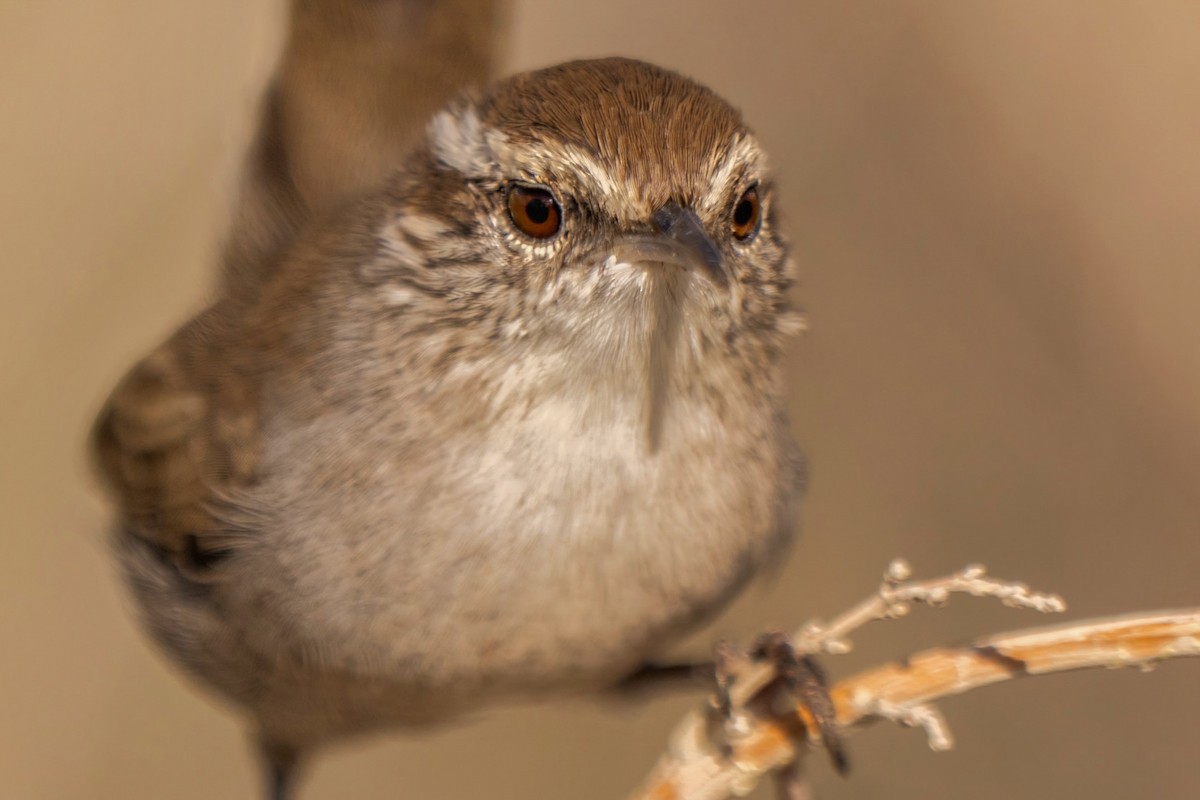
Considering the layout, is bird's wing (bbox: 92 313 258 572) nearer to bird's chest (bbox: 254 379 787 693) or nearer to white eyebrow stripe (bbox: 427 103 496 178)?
bird's chest (bbox: 254 379 787 693)

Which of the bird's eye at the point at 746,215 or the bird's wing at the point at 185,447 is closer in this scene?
the bird's eye at the point at 746,215

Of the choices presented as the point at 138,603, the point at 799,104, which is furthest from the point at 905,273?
the point at 138,603

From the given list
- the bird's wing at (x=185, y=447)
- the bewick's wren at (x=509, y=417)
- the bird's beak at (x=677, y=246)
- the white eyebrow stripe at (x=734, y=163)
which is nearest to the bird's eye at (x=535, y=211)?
the bewick's wren at (x=509, y=417)

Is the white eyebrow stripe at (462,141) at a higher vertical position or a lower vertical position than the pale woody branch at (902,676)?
higher

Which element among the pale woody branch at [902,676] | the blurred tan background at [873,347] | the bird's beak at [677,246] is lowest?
the pale woody branch at [902,676]

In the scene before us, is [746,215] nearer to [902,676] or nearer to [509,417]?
[509,417]

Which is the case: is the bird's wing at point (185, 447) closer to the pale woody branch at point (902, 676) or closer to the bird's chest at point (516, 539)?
the bird's chest at point (516, 539)

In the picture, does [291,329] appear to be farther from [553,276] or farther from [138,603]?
[138,603]
